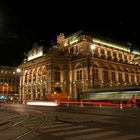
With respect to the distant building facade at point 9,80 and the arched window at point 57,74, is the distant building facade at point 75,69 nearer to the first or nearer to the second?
the arched window at point 57,74

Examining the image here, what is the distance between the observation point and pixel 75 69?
233 feet

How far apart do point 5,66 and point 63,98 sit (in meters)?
72.7

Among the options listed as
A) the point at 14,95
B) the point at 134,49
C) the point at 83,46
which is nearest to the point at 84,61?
the point at 83,46

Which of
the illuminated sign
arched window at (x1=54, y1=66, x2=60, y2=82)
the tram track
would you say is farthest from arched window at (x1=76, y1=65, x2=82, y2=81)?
the tram track

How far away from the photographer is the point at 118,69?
7594cm

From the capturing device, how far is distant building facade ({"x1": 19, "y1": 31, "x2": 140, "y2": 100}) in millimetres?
68119

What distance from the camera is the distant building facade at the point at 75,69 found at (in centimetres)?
6812

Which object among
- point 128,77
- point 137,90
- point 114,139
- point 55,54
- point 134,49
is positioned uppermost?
point 134,49

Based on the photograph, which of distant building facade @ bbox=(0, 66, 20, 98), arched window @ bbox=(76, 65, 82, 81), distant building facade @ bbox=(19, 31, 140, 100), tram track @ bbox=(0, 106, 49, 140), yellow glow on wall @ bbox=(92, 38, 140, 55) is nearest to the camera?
tram track @ bbox=(0, 106, 49, 140)

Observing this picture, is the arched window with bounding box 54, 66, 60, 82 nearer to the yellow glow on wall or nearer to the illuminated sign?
the illuminated sign

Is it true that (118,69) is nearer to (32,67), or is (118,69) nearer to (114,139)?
(32,67)

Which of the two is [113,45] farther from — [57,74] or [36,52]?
[36,52]

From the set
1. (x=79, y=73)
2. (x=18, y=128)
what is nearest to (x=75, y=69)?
(x=79, y=73)

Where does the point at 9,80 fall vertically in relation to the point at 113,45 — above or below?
below
